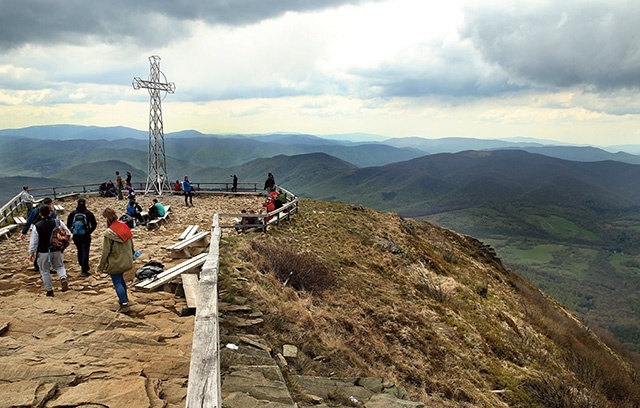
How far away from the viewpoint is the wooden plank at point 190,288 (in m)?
7.17

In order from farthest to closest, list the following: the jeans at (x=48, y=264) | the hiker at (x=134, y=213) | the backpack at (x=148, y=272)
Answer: the hiker at (x=134, y=213) < the backpack at (x=148, y=272) < the jeans at (x=48, y=264)

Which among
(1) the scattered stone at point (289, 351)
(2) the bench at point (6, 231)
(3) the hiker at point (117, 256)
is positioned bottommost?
(1) the scattered stone at point (289, 351)

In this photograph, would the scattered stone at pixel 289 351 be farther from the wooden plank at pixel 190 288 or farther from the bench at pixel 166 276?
the bench at pixel 166 276

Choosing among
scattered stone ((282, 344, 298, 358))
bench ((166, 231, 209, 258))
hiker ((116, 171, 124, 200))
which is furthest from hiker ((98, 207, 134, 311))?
hiker ((116, 171, 124, 200))

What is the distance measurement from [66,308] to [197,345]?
4.75m

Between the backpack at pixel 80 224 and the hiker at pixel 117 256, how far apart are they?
2.87m

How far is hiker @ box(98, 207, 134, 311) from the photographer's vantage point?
23.7 feet

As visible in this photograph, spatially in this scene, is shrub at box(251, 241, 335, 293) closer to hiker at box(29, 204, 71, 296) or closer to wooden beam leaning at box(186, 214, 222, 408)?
hiker at box(29, 204, 71, 296)

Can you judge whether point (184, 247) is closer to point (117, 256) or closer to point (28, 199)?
point (117, 256)

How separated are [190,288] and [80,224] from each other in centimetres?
431

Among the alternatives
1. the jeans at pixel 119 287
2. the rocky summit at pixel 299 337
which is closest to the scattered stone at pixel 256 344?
the rocky summit at pixel 299 337

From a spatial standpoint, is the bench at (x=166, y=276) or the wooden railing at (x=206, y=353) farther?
the bench at (x=166, y=276)

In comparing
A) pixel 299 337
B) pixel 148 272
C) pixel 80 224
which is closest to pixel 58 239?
Result: pixel 80 224

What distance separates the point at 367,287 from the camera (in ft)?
44.4
